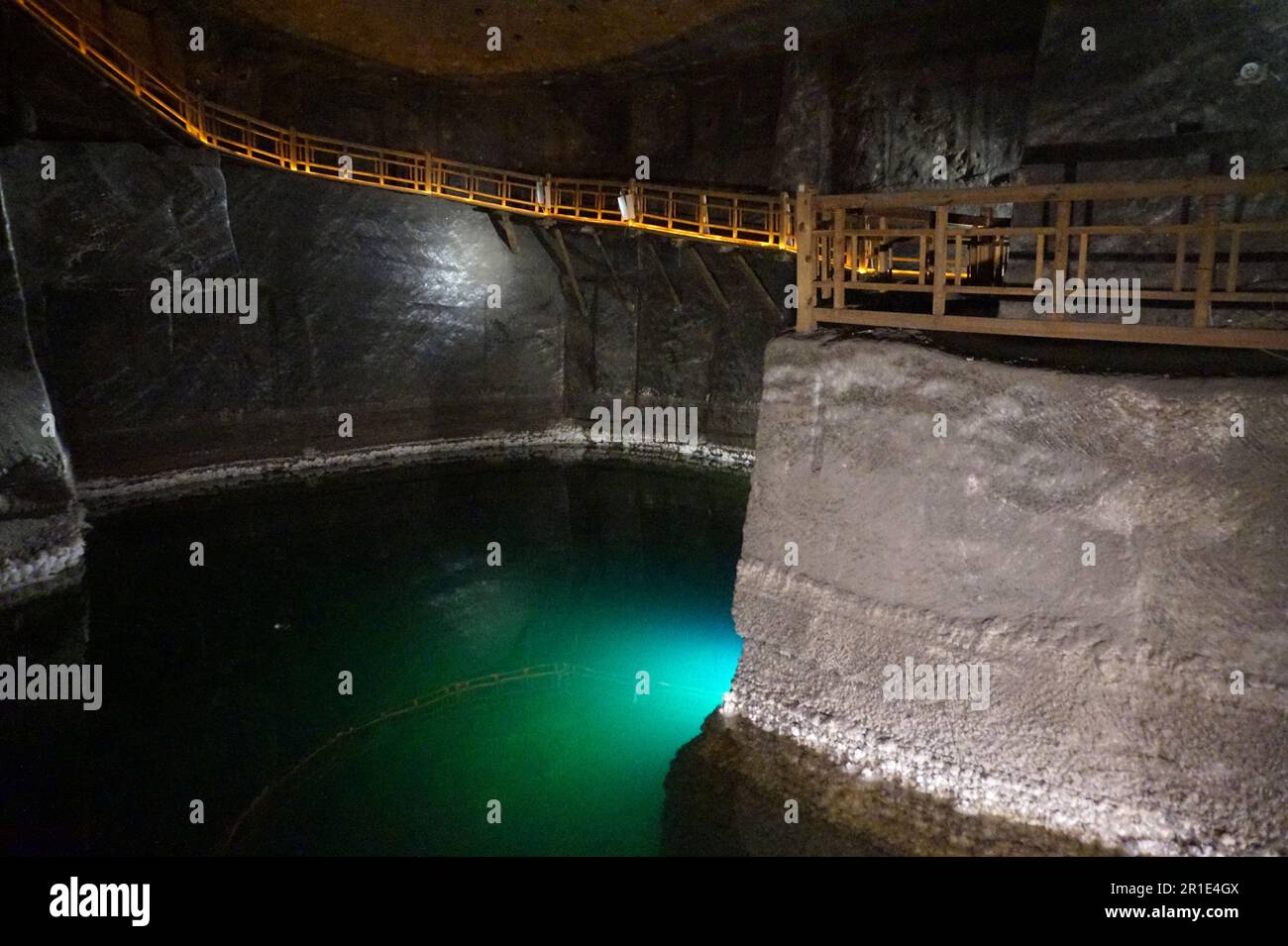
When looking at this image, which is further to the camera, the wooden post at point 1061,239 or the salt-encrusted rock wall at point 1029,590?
the wooden post at point 1061,239

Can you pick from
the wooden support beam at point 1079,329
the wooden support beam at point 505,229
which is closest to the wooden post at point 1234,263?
the wooden support beam at point 1079,329

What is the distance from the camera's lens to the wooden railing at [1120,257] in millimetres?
5379

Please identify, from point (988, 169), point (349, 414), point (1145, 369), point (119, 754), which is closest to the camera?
point (1145, 369)

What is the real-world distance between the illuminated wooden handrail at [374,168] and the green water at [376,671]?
4629 millimetres

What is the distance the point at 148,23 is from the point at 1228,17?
15.6 metres

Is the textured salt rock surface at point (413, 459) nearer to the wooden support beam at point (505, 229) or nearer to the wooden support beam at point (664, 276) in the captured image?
the wooden support beam at point (664, 276)

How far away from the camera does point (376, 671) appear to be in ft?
30.4

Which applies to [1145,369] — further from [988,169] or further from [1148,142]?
[988,169]

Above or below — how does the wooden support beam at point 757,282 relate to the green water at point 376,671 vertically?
above

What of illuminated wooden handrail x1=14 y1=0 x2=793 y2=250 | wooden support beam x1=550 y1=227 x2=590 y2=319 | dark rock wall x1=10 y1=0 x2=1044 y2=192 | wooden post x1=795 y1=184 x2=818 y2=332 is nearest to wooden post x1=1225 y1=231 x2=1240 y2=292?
wooden post x1=795 y1=184 x2=818 y2=332

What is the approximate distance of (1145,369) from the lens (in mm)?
5625

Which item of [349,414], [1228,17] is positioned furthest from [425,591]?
[1228,17]

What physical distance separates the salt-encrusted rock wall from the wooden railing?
0.38 m

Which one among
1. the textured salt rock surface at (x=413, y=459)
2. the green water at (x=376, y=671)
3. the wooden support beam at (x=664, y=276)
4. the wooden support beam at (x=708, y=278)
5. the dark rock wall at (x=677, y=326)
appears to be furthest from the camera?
the wooden support beam at (x=664, y=276)
